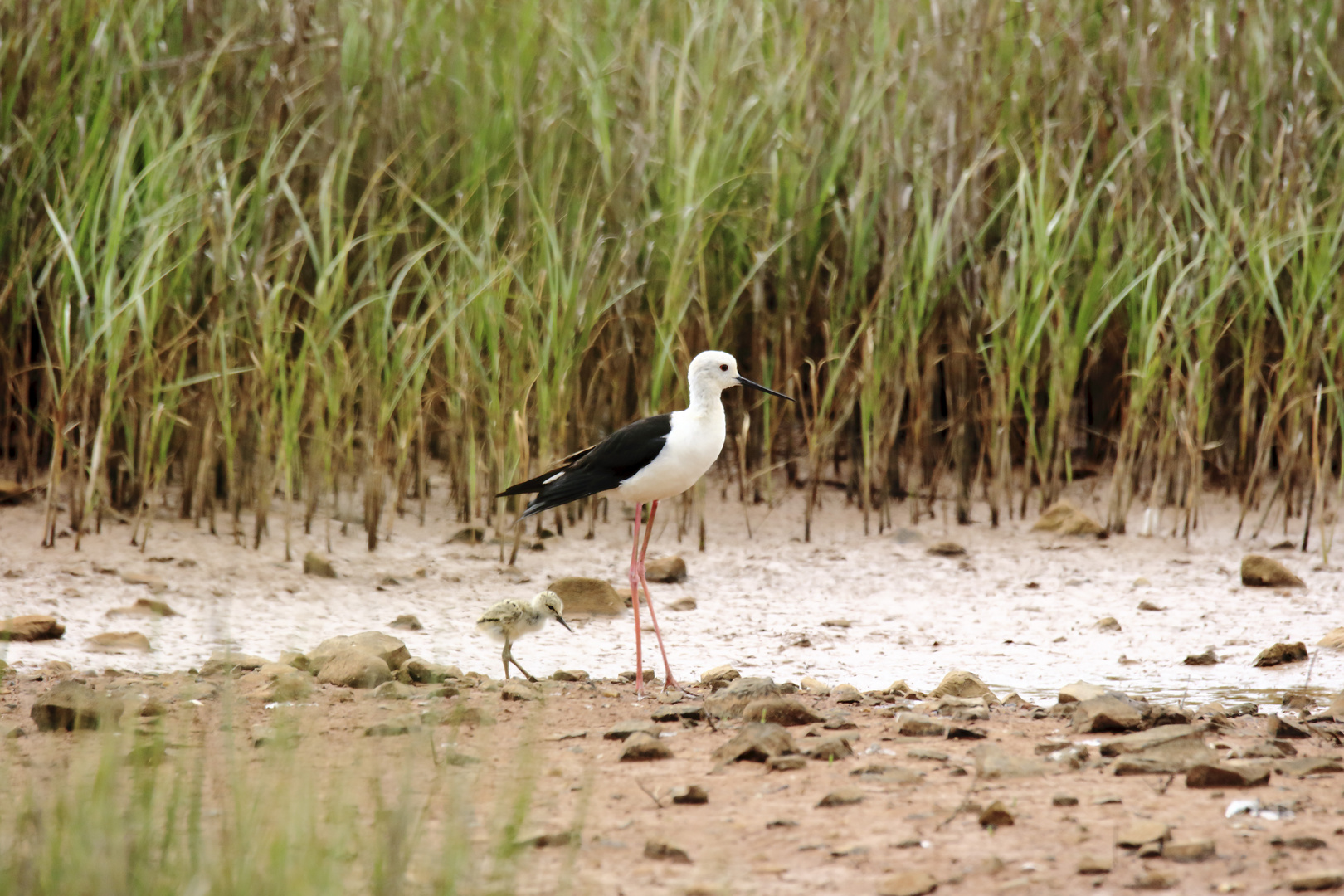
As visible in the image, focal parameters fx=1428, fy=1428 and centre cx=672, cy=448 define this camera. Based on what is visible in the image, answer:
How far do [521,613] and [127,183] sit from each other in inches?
105

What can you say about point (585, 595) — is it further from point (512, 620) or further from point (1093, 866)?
point (1093, 866)

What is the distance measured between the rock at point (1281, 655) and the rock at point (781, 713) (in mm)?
1749

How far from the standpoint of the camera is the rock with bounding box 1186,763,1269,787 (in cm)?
299

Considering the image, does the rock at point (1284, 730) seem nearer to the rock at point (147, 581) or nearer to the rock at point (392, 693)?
the rock at point (392, 693)

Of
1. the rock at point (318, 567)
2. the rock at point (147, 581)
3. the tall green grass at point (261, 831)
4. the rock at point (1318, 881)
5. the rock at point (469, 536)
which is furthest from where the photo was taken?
the rock at point (469, 536)

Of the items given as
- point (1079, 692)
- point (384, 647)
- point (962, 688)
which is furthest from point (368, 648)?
point (1079, 692)

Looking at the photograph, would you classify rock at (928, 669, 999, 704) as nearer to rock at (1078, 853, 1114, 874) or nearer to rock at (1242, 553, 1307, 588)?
rock at (1078, 853, 1114, 874)

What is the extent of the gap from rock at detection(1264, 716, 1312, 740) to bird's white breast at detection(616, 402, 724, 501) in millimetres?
1685

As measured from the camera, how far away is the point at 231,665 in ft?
13.9

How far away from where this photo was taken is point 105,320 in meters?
5.14

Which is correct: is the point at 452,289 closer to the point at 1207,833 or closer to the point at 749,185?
the point at 749,185

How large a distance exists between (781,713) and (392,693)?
104 centimetres

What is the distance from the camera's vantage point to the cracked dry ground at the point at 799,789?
2.56 metres

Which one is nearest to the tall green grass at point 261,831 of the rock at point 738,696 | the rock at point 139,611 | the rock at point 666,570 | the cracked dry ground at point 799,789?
the cracked dry ground at point 799,789
